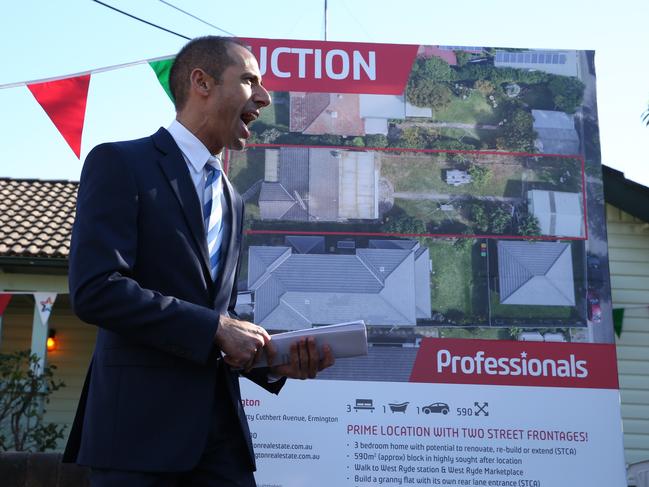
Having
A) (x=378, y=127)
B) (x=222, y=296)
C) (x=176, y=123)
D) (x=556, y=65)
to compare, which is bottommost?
(x=222, y=296)

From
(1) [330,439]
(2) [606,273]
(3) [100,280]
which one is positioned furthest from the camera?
(2) [606,273]

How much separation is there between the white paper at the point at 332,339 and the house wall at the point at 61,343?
1009 centimetres

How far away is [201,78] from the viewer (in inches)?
85.7

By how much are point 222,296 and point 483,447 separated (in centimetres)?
278

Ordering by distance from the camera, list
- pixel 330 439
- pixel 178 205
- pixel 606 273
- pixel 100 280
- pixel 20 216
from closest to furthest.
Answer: pixel 100 280 < pixel 178 205 < pixel 330 439 < pixel 606 273 < pixel 20 216

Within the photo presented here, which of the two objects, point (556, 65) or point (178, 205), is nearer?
point (178, 205)

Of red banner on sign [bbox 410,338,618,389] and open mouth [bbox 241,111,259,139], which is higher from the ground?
open mouth [bbox 241,111,259,139]

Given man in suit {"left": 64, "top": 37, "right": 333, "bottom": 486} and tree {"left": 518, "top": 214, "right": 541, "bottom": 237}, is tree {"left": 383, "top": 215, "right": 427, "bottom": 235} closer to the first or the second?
tree {"left": 518, "top": 214, "right": 541, "bottom": 237}

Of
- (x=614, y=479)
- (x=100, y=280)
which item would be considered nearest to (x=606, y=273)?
(x=614, y=479)

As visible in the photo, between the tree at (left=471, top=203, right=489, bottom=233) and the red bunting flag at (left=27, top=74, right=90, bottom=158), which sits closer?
the tree at (left=471, top=203, right=489, bottom=233)

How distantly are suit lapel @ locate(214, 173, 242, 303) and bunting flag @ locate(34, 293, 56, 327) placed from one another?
844cm

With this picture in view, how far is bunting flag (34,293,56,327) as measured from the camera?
10.1m

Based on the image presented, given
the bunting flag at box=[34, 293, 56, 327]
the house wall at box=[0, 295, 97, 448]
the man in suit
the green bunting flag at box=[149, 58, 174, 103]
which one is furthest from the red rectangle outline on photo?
the house wall at box=[0, 295, 97, 448]

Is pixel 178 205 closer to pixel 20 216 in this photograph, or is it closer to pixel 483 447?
pixel 483 447
